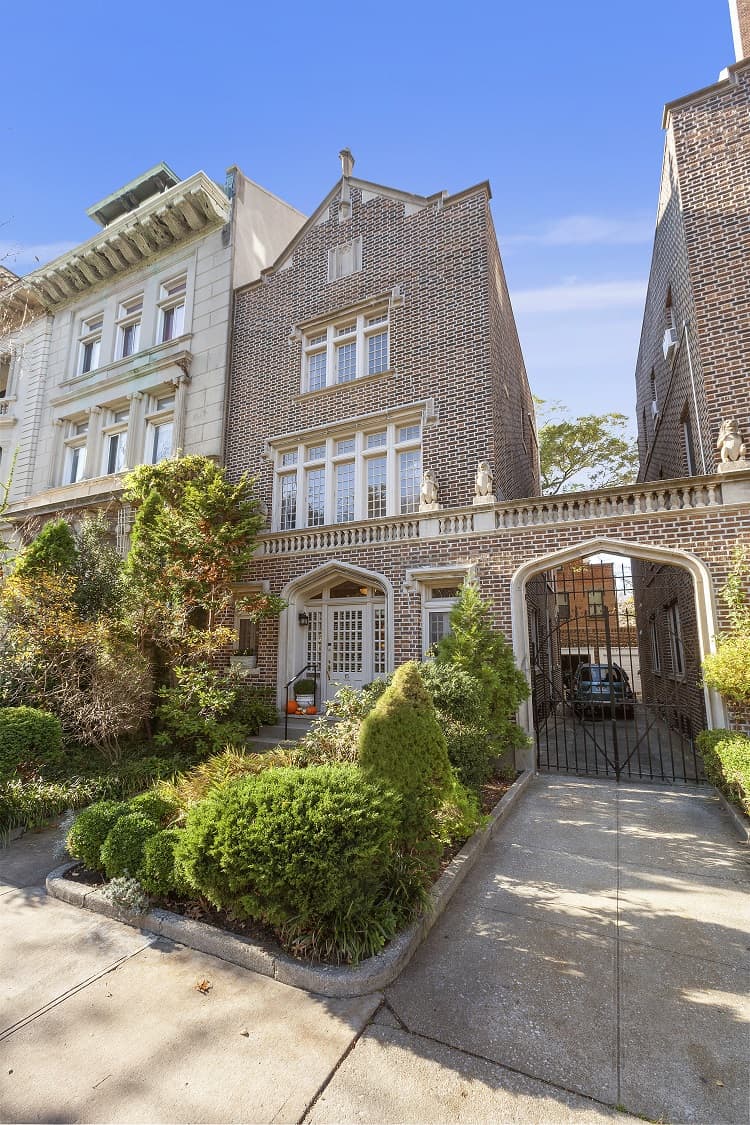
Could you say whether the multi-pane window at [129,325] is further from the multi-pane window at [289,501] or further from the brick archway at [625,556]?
the brick archway at [625,556]

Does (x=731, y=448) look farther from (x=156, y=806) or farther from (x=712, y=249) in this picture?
(x=156, y=806)

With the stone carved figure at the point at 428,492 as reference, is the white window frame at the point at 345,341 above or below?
above

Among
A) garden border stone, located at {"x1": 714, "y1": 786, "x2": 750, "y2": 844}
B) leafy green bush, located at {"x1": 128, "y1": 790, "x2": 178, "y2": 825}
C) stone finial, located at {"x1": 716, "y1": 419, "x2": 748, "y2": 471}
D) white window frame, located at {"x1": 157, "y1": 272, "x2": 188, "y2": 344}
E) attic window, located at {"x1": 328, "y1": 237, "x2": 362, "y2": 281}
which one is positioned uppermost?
white window frame, located at {"x1": 157, "y1": 272, "x2": 188, "y2": 344}

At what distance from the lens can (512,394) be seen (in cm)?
1493

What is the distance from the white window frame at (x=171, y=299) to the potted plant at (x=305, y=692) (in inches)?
497

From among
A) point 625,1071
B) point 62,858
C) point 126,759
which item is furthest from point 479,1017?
point 126,759

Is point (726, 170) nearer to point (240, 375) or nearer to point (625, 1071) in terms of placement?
point (240, 375)

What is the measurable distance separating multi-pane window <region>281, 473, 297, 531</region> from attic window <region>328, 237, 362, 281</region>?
5831 mm

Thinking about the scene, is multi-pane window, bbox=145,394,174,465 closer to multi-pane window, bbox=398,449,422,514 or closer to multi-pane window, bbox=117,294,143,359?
multi-pane window, bbox=117,294,143,359

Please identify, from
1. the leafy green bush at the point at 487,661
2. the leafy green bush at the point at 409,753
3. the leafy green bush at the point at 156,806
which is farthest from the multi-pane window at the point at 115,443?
the leafy green bush at the point at 409,753

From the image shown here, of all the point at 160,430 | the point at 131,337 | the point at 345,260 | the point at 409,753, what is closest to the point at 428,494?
the point at 409,753

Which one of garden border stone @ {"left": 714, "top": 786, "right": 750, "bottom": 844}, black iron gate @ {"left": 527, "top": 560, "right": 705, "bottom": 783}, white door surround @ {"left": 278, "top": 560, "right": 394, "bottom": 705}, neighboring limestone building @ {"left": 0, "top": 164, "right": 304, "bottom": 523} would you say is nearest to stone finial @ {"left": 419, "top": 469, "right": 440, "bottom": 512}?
white door surround @ {"left": 278, "top": 560, "right": 394, "bottom": 705}

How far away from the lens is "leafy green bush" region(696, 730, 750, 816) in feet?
20.1

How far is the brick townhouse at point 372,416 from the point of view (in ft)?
37.7
